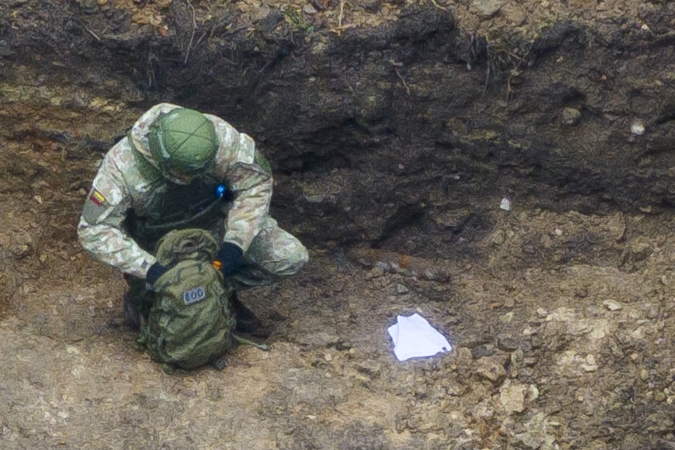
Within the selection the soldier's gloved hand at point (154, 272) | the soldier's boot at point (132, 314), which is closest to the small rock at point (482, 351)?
the soldier's gloved hand at point (154, 272)

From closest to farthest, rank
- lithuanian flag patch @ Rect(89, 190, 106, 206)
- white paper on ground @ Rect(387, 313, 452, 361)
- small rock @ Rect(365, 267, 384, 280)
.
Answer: lithuanian flag patch @ Rect(89, 190, 106, 206)
white paper on ground @ Rect(387, 313, 452, 361)
small rock @ Rect(365, 267, 384, 280)

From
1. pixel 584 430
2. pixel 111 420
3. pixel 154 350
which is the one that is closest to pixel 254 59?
pixel 154 350

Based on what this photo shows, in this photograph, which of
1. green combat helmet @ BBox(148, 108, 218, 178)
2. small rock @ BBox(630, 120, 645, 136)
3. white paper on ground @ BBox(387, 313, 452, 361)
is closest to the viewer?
green combat helmet @ BBox(148, 108, 218, 178)

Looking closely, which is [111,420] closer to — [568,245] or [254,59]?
[254,59]

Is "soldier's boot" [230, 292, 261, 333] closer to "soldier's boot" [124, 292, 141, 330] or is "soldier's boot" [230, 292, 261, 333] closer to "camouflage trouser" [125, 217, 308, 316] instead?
"camouflage trouser" [125, 217, 308, 316]

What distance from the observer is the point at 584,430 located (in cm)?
616

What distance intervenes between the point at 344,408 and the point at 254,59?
2146 millimetres

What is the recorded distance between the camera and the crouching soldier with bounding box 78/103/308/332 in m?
6.15

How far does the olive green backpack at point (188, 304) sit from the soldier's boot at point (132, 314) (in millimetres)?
362

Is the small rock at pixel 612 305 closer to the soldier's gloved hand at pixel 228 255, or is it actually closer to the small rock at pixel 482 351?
the small rock at pixel 482 351

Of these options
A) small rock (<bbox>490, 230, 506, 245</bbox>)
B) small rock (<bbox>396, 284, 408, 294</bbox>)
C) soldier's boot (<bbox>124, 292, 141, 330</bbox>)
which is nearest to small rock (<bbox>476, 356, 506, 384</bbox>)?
small rock (<bbox>396, 284, 408, 294</bbox>)

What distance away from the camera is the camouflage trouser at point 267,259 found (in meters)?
6.77

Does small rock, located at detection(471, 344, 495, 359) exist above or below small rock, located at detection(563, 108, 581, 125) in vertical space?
below

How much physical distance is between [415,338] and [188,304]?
1379mm
